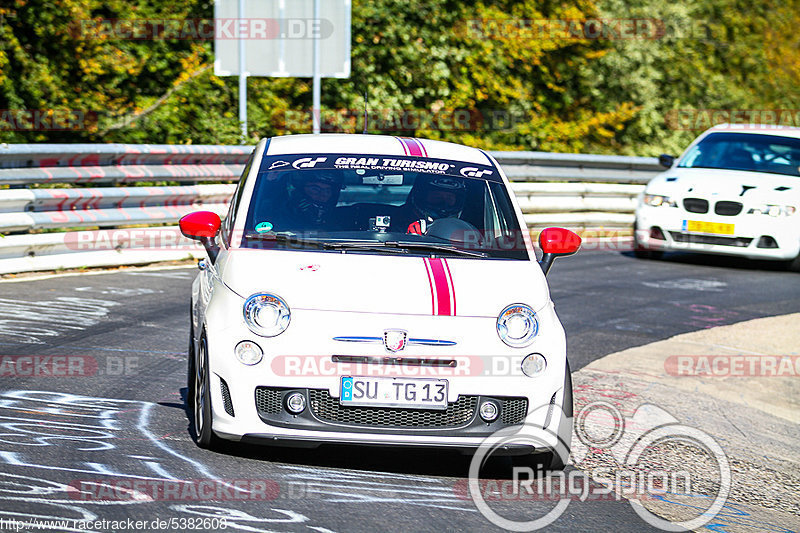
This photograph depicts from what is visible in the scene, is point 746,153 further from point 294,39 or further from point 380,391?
point 380,391

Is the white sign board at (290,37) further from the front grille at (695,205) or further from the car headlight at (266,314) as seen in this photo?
the car headlight at (266,314)

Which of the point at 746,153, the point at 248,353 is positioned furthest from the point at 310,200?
the point at 746,153

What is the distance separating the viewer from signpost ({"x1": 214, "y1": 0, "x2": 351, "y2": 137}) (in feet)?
62.4

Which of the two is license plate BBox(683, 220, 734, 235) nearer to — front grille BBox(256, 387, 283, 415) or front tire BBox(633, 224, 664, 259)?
front tire BBox(633, 224, 664, 259)

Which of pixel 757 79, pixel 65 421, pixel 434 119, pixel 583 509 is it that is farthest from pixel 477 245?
pixel 757 79

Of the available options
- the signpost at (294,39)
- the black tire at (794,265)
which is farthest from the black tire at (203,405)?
the signpost at (294,39)

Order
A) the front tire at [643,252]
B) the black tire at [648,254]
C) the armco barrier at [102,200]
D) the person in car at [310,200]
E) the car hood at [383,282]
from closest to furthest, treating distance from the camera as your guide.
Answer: the car hood at [383,282]
the person in car at [310,200]
the armco barrier at [102,200]
the front tire at [643,252]
the black tire at [648,254]

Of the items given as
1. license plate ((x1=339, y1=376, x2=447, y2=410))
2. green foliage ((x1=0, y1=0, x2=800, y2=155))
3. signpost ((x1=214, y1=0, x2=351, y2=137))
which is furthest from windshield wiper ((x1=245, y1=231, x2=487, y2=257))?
signpost ((x1=214, y1=0, x2=351, y2=137))

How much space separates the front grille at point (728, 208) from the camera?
594 inches

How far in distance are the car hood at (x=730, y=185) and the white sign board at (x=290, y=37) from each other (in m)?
5.83

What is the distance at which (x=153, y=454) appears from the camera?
572 centimetres

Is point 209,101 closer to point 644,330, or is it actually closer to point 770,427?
point 644,330

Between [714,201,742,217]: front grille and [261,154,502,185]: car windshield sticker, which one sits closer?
[261,154,502,185]: car windshield sticker

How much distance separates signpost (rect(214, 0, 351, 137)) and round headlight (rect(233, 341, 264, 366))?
1375 cm
